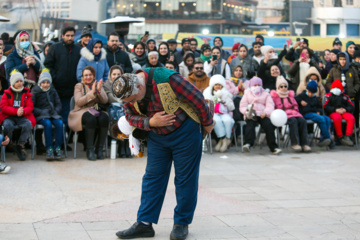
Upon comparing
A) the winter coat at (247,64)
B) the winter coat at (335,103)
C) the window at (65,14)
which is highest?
the window at (65,14)

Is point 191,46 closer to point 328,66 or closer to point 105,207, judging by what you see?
point 328,66

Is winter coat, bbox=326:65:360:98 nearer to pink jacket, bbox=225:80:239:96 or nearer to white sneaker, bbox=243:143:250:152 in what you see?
pink jacket, bbox=225:80:239:96

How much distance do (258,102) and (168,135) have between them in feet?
20.8

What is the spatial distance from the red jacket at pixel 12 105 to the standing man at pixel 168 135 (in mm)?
4544

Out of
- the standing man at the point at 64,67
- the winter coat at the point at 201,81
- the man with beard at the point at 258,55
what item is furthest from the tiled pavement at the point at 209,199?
the man with beard at the point at 258,55

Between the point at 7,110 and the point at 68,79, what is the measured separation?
5.39 ft

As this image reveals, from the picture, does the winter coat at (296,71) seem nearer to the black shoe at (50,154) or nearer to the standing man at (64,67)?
the standing man at (64,67)

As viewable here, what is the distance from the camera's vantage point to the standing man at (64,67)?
11.2m

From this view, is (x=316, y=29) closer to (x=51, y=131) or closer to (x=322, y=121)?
(x=322, y=121)

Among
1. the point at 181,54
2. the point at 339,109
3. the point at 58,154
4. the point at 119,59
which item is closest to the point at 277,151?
the point at 339,109

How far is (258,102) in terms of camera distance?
11.9m

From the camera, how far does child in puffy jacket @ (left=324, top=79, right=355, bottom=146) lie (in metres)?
12.6

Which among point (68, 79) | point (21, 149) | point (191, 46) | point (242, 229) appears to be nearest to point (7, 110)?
point (21, 149)

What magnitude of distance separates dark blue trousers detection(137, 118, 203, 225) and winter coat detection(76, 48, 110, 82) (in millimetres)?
5515
